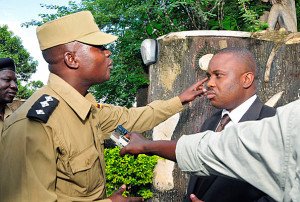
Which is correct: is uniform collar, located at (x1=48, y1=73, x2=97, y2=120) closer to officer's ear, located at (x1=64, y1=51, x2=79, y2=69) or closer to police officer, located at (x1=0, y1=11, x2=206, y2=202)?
police officer, located at (x1=0, y1=11, x2=206, y2=202)

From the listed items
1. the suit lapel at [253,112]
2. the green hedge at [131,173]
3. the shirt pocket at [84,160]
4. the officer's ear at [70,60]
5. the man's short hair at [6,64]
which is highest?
the officer's ear at [70,60]

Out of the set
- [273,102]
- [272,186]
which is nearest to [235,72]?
[272,186]

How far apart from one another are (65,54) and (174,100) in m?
1.35

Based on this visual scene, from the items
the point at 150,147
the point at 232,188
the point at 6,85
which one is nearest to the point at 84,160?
the point at 150,147

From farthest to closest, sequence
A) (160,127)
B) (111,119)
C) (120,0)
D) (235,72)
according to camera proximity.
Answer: (120,0) < (160,127) < (111,119) < (235,72)

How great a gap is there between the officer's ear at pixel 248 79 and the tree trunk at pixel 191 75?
2213 mm

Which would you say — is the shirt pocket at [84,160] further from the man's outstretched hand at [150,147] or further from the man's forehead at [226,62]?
the man's forehead at [226,62]

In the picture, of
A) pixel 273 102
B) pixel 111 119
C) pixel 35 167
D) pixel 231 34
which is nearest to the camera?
pixel 35 167

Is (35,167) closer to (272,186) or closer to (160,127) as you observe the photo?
(272,186)

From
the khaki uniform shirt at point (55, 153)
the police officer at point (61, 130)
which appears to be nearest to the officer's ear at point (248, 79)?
the police officer at point (61, 130)

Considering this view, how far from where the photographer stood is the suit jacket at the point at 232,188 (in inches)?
75.7

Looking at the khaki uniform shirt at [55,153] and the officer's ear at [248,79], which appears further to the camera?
the officer's ear at [248,79]

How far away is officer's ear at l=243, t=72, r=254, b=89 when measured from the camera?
7.93 ft

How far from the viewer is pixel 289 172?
1.08 metres
